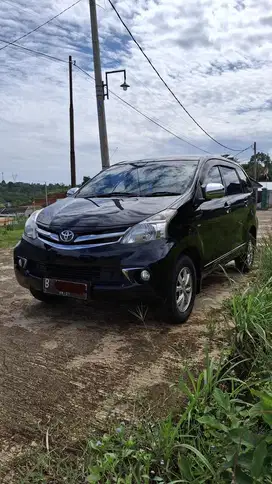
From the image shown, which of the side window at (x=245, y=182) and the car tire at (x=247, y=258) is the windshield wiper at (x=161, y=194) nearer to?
the car tire at (x=247, y=258)

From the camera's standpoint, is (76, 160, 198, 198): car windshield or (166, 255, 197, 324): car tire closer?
(166, 255, 197, 324): car tire

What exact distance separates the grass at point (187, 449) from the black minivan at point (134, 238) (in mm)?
1163

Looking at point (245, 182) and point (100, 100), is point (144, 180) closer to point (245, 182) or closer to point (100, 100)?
point (245, 182)

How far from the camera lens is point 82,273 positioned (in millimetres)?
3482

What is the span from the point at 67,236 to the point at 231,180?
8.99ft

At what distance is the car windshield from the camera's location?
4148 millimetres

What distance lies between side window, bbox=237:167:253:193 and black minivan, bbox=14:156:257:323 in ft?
4.47

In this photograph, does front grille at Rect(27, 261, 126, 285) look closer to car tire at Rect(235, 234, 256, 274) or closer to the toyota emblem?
the toyota emblem

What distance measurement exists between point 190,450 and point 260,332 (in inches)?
42.9

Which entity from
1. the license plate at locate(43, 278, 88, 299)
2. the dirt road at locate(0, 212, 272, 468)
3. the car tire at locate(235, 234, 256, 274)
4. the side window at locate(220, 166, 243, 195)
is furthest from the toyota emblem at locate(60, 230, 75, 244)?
the car tire at locate(235, 234, 256, 274)

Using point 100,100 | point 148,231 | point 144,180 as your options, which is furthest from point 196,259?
point 100,100

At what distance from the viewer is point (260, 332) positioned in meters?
2.71

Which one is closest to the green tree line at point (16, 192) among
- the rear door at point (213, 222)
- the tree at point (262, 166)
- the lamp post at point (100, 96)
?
the tree at point (262, 166)

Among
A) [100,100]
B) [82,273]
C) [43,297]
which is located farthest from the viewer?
[100,100]
